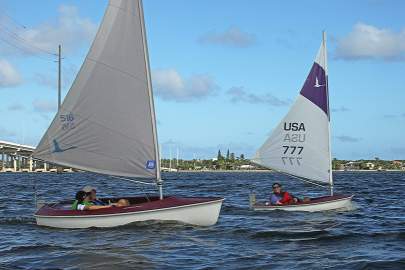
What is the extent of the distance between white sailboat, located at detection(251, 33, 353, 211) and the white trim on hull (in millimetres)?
10353

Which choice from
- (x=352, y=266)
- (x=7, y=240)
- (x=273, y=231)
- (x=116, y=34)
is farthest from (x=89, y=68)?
(x=352, y=266)

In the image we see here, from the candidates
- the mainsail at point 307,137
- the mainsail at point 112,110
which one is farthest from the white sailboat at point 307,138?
the mainsail at point 112,110

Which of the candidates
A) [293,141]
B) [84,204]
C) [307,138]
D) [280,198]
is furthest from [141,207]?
[307,138]

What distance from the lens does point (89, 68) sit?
74.4 feet

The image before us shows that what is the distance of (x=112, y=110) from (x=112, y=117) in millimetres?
239

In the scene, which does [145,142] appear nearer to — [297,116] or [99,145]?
[99,145]

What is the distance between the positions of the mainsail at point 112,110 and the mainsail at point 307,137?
36.4 feet

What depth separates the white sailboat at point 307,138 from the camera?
31.7m

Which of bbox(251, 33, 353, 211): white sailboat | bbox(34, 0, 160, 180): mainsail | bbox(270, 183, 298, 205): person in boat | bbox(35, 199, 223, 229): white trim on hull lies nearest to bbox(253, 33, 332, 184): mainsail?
bbox(251, 33, 353, 211): white sailboat

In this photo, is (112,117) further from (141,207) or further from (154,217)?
(154,217)

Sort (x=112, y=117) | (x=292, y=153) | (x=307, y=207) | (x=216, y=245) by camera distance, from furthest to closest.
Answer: (x=292, y=153), (x=307, y=207), (x=112, y=117), (x=216, y=245)

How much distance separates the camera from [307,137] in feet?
105

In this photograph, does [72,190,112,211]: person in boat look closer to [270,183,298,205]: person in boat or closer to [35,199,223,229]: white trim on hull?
[35,199,223,229]: white trim on hull

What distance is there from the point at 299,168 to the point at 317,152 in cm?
117
